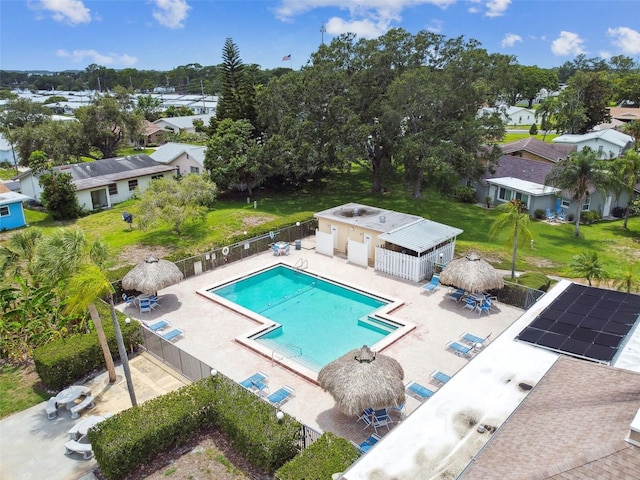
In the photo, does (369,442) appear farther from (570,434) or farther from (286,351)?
(286,351)

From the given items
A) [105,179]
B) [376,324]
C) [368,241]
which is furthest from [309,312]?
[105,179]

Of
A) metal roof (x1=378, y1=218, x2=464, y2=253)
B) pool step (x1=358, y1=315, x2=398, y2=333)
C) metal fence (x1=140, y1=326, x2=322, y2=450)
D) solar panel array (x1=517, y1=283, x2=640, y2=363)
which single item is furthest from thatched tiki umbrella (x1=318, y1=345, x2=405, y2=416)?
metal roof (x1=378, y1=218, x2=464, y2=253)

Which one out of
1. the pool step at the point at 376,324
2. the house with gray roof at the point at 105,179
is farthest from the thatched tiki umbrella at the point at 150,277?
the house with gray roof at the point at 105,179

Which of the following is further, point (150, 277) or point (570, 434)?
point (150, 277)

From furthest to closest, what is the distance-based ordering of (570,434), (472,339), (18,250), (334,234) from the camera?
(334,234), (18,250), (472,339), (570,434)

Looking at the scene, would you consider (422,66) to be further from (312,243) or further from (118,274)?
(118,274)

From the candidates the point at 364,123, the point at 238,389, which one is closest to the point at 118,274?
the point at 238,389

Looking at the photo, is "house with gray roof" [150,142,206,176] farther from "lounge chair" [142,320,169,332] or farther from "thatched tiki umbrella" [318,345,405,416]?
"thatched tiki umbrella" [318,345,405,416]
